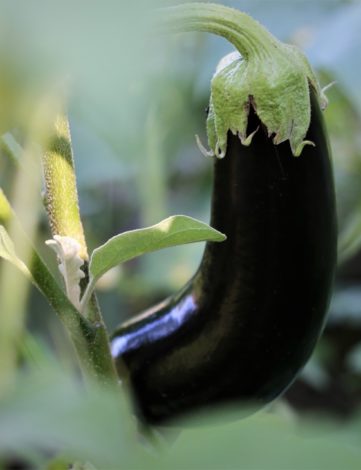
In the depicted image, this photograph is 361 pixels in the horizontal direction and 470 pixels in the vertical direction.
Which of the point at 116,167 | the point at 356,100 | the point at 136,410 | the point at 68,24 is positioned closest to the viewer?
the point at 68,24

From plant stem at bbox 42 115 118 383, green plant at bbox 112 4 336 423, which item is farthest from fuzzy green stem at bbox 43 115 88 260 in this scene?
green plant at bbox 112 4 336 423

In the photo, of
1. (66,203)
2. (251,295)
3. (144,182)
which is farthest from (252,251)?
(144,182)

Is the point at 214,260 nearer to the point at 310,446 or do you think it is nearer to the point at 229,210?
the point at 229,210

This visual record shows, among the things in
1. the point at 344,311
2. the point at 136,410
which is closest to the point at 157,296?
the point at 344,311

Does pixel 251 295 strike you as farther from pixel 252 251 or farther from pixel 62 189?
pixel 62 189

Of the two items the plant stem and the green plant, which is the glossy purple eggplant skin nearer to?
the green plant

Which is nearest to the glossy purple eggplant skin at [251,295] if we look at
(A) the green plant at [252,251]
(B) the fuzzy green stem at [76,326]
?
(A) the green plant at [252,251]
